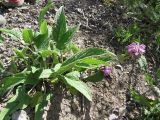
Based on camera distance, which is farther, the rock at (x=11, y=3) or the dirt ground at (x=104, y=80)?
the rock at (x=11, y=3)

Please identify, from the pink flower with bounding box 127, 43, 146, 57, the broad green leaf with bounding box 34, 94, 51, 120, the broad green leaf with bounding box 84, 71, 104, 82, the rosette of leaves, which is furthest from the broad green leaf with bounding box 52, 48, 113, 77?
the pink flower with bounding box 127, 43, 146, 57

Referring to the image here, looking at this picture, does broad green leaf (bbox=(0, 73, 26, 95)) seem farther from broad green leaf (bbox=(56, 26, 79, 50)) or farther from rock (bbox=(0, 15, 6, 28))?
rock (bbox=(0, 15, 6, 28))

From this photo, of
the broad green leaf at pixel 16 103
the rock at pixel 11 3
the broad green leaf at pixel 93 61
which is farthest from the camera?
the rock at pixel 11 3

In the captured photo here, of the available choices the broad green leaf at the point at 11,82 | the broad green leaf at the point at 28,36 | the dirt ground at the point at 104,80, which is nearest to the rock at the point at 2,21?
the dirt ground at the point at 104,80

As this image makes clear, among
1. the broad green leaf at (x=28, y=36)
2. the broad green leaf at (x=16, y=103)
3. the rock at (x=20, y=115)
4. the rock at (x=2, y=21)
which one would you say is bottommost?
the rock at (x=20, y=115)

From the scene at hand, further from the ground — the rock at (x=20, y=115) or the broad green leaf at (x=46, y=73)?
the broad green leaf at (x=46, y=73)

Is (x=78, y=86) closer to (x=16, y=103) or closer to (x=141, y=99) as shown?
(x=16, y=103)

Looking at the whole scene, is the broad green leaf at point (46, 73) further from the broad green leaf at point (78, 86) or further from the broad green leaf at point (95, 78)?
the broad green leaf at point (95, 78)
